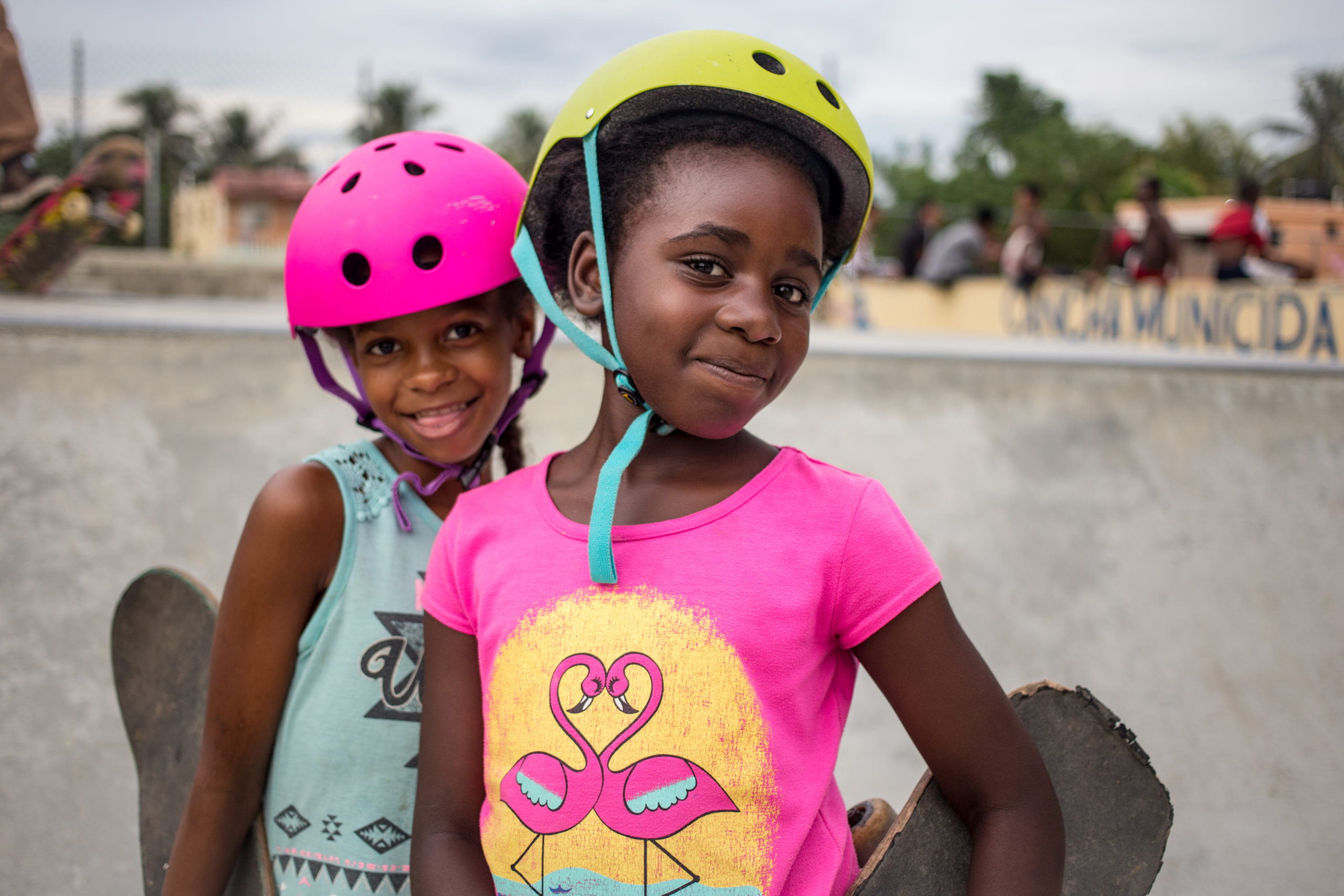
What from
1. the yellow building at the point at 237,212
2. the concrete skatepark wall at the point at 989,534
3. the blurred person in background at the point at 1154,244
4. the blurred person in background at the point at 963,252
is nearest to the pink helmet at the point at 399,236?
the concrete skatepark wall at the point at 989,534

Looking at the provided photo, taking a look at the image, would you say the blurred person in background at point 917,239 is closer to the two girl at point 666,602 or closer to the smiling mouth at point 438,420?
the smiling mouth at point 438,420

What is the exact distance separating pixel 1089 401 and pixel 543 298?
3.63m

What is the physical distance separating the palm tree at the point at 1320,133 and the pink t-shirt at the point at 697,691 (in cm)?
4290

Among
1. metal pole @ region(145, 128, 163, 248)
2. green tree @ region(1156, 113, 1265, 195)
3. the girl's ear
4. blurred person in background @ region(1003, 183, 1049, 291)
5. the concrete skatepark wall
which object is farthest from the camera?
green tree @ region(1156, 113, 1265, 195)

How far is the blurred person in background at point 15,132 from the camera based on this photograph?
6.06 meters

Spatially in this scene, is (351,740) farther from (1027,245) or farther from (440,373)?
(1027,245)

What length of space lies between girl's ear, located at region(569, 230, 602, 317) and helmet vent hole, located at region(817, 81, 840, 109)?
0.38 metres

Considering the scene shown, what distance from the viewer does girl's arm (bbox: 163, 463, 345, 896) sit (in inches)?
57.3

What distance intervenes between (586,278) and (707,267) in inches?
9.5

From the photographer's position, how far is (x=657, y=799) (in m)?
1.10

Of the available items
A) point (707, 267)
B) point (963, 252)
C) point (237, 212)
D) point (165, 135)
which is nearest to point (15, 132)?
point (707, 267)

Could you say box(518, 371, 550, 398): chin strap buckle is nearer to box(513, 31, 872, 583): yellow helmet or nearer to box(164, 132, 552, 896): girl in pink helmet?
box(164, 132, 552, 896): girl in pink helmet

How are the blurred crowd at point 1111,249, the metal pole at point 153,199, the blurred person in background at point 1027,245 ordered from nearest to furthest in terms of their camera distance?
the blurred crowd at point 1111,249
the blurred person in background at point 1027,245
the metal pole at point 153,199

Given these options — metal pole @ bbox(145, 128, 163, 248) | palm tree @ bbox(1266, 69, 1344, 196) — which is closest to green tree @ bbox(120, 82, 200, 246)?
metal pole @ bbox(145, 128, 163, 248)
